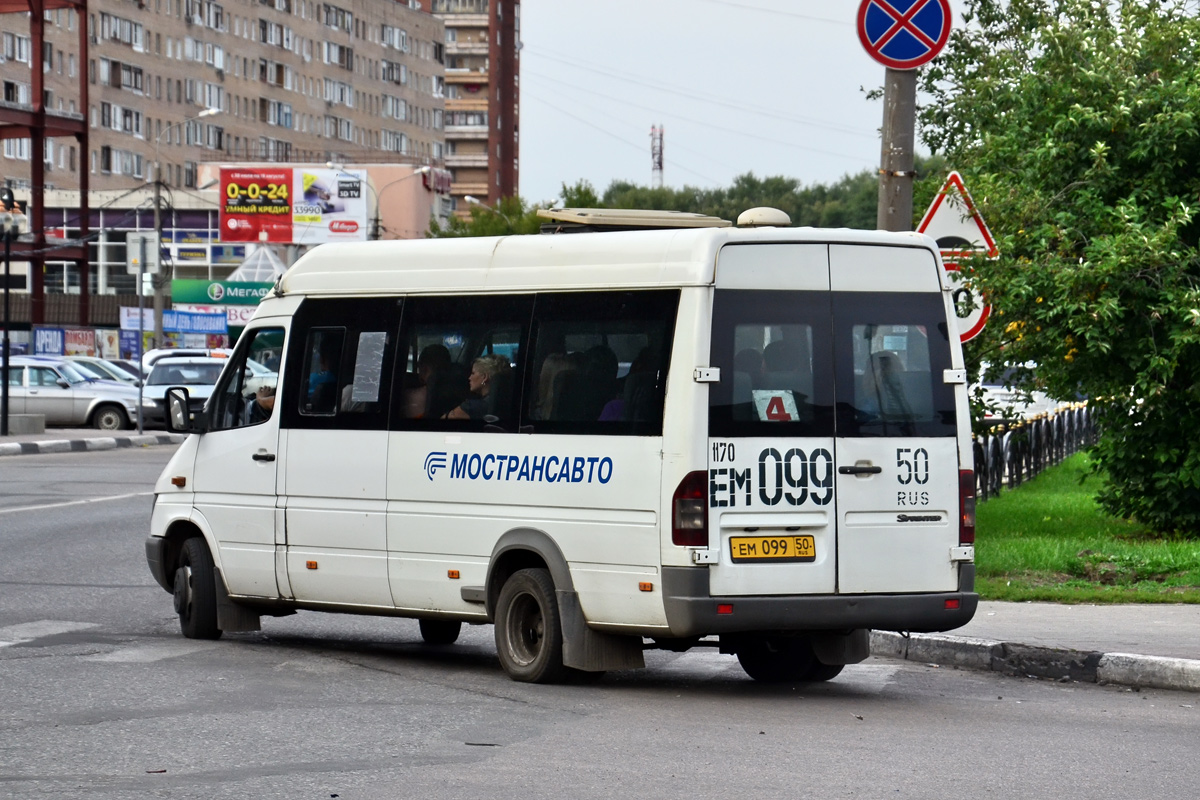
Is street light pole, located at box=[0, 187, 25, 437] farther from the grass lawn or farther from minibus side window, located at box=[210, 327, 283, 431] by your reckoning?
minibus side window, located at box=[210, 327, 283, 431]

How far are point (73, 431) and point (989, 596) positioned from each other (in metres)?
31.4

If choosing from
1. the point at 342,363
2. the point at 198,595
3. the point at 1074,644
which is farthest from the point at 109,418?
the point at 1074,644

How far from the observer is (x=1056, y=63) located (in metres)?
16.7

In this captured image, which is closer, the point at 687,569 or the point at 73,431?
the point at 687,569

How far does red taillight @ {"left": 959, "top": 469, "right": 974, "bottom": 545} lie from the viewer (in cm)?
962

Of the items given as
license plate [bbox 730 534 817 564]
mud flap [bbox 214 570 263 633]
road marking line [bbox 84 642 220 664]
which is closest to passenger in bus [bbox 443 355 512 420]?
license plate [bbox 730 534 817 564]

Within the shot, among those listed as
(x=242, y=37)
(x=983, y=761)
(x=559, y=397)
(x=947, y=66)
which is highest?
(x=242, y=37)

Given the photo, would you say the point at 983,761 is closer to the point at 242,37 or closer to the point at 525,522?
the point at 525,522

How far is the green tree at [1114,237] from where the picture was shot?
15.4m

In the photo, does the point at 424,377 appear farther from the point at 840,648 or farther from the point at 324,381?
the point at 840,648

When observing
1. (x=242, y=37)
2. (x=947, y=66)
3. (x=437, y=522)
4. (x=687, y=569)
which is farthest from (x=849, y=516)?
(x=242, y=37)

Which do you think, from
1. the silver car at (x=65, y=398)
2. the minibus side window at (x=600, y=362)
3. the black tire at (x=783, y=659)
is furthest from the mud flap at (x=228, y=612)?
the silver car at (x=65, y=398)

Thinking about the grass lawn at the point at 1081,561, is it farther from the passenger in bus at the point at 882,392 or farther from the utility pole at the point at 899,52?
the passenger in bus at the point at 882,392

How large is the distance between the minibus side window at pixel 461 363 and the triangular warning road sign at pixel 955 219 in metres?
3.68
